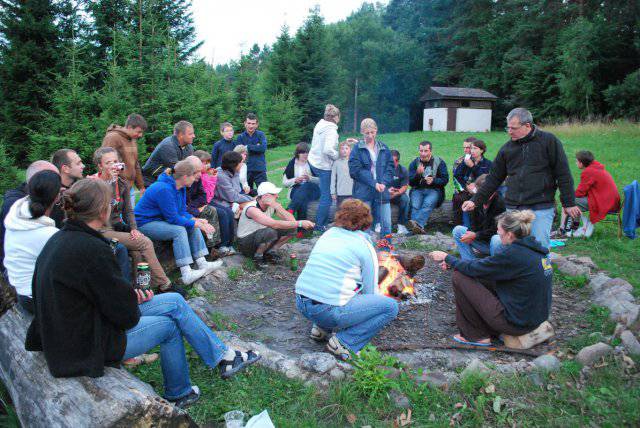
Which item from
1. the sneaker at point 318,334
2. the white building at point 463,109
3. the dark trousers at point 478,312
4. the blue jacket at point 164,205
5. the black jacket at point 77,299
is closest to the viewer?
the black jacket at point 77,299

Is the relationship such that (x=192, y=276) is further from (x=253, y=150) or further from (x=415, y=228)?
(x=415, y=228)

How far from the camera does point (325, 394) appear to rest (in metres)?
3.39

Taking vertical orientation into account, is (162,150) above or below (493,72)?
below

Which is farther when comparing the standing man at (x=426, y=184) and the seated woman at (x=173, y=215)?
the standing man at (x=426, y=184)

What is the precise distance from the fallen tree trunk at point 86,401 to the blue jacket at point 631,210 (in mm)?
7658

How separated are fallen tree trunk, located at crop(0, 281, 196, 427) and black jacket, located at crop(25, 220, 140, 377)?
10 cm

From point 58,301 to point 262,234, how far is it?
383 cm

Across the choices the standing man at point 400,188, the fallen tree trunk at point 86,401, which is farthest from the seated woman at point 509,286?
the standing man at point 400,188

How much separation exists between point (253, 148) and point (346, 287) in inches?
216

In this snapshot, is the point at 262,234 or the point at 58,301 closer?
the point at 58,301

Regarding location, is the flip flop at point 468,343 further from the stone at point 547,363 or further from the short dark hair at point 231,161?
the short dark hair at point 231,161

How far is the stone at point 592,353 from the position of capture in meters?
3.81

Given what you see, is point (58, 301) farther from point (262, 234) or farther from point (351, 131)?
point (351, 131)

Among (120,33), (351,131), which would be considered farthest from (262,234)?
(351,131)
